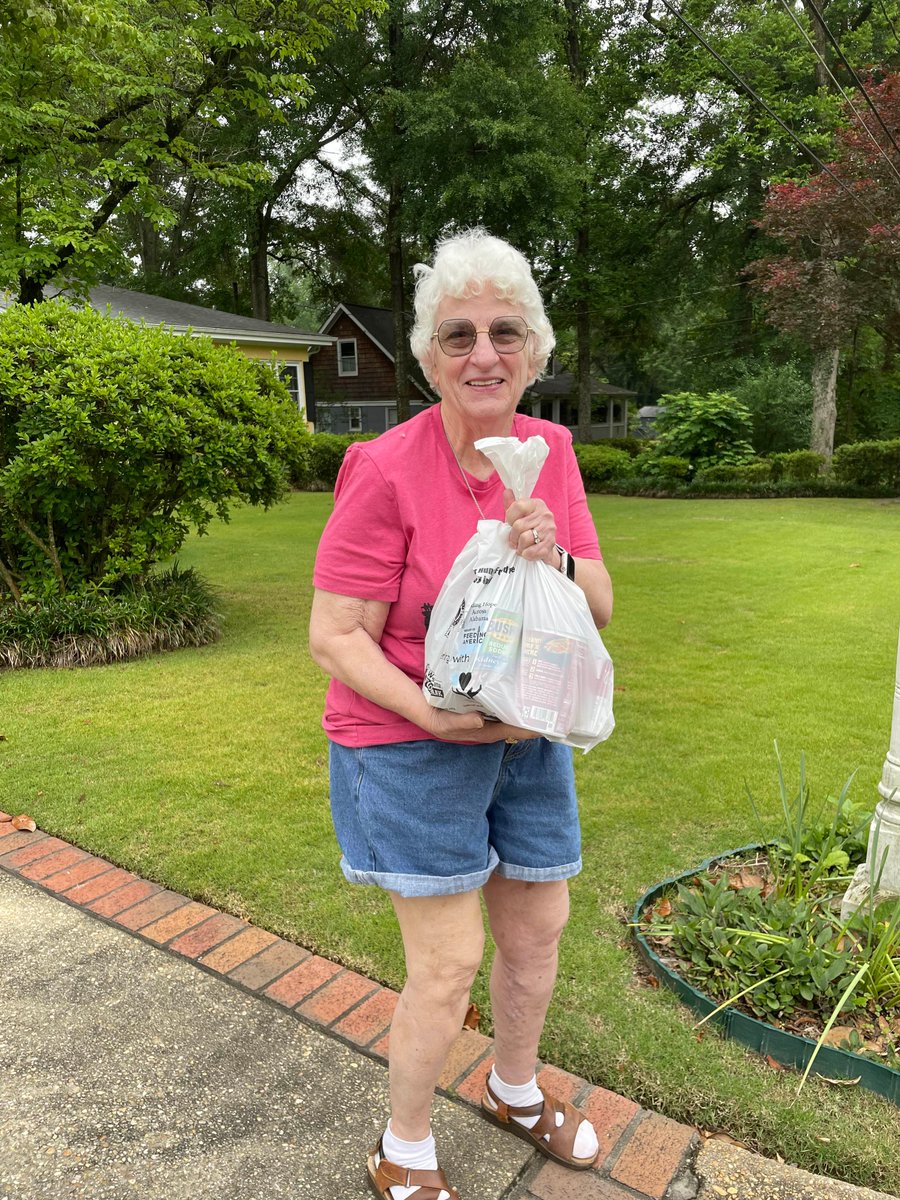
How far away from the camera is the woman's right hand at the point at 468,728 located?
4.66 feet

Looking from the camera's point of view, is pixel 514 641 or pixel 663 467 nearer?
pixel 514 641

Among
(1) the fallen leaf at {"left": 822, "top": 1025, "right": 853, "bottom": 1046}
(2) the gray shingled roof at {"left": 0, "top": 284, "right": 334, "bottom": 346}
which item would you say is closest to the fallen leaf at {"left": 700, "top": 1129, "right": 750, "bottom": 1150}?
(1) the fallen leaf at {"left": 822, "top": 1025, "right": 853, "bottom": 1046}

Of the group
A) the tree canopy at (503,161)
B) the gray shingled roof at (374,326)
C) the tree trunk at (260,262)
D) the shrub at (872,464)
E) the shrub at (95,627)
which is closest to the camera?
the shrub at (95,627)

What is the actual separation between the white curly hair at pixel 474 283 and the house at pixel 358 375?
27.6 metres

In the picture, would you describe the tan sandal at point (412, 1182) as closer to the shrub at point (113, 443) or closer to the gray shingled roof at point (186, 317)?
the shrub at point (113, 443)

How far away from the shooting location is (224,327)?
738 inches

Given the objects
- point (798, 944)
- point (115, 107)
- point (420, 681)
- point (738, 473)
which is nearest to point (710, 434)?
point (738, 473)

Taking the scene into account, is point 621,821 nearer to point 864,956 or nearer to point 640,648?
point 864,956

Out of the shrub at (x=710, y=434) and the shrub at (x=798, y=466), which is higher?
the shrub at (x=710, y=434)

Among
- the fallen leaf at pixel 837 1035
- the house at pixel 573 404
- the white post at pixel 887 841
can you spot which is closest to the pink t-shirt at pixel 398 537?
the fallen leaf at pixel 837 1035

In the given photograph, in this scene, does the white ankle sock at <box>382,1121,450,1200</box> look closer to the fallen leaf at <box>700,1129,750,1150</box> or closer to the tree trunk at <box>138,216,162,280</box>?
the fallen leaf at <box>700,1129,750,1150</box>

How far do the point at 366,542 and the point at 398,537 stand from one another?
0.06m

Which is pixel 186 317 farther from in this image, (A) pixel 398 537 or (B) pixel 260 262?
(A) pixel 398 537

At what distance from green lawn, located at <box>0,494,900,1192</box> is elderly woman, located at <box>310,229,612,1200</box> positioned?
769 millimetres
